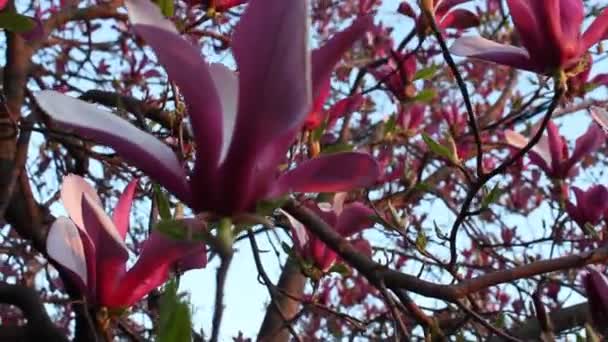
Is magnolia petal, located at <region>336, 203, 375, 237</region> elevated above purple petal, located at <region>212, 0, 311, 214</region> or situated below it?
above

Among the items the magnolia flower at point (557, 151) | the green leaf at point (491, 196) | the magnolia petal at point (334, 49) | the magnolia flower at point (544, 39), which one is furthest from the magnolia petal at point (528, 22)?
the magnolia flower at point (557, 151)

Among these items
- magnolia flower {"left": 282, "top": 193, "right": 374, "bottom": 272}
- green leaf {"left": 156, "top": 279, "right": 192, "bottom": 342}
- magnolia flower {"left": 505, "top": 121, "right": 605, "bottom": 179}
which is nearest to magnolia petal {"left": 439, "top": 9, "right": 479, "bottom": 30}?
magnolia flower {"left": 505, "top": 121, "right": 605, "bottom": 179}

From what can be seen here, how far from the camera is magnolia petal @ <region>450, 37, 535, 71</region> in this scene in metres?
0.87

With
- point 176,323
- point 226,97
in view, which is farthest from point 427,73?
point 176,323

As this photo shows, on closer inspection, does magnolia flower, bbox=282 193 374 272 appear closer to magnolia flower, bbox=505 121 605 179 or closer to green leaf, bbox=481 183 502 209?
green leaf, bbox=481 183 502 209

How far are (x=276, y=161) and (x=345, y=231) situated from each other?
73cm

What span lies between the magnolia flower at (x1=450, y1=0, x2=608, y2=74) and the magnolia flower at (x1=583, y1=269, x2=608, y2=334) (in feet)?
0.94

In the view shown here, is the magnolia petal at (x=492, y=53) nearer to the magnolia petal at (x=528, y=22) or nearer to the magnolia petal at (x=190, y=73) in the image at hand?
the magnolia petal at (x=528, y=22)

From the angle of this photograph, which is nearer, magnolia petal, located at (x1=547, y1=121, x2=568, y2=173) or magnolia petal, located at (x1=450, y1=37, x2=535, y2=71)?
magnolia petal, located at (x1=450, y1=37, x2=535, y2=71)

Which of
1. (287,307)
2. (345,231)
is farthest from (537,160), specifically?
(287,307)

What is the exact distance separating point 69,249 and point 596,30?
0.62 meters

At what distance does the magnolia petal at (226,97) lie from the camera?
587 mm

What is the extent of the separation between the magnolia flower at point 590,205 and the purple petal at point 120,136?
104 cm

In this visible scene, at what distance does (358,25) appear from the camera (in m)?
0.54
